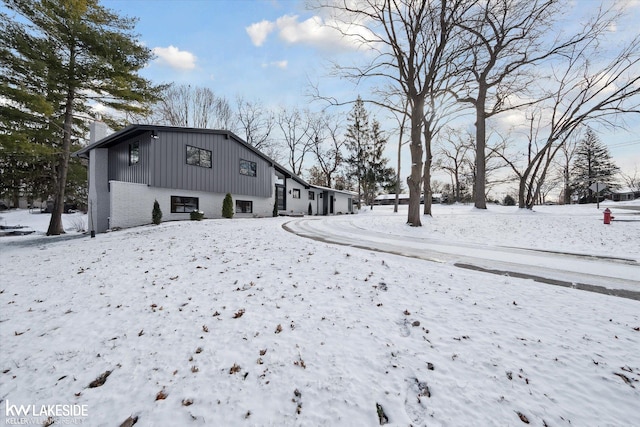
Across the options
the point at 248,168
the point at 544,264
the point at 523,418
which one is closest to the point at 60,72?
the point at 248,168

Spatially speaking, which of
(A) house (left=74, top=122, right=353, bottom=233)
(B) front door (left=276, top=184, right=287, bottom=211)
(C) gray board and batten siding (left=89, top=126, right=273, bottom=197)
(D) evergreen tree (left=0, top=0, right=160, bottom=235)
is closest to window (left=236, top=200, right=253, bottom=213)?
(A) house (left=74, top=122, right=353, bottom=233)

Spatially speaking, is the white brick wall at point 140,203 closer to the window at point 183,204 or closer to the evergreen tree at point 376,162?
the window at point 183,204

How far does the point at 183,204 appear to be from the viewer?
16.1 m

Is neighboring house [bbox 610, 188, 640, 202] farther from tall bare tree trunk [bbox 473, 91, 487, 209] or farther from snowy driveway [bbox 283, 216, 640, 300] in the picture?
snowy driveway [bbox 283, 216, 640, 300]

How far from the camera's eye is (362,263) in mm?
5559

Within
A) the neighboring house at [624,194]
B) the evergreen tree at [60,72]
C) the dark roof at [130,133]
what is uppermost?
the evergreen tree at [60,72]

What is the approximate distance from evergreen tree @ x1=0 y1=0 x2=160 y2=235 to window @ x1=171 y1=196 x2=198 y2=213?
5477mm

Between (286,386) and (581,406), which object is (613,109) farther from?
(286,386)

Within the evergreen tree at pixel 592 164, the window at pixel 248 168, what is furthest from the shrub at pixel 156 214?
the evergreen tree at pixel 592 164

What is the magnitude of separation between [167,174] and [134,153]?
108 inches

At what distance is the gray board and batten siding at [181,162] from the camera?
14469 mm

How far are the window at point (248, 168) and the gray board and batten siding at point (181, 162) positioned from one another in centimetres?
23

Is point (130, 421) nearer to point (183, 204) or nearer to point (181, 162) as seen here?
point (181, 162)

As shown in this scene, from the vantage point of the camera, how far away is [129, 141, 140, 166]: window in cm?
1509
